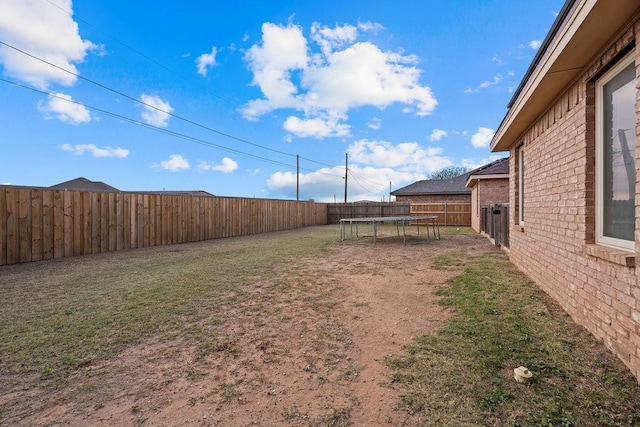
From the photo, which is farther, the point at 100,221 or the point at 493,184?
the point at 493,184

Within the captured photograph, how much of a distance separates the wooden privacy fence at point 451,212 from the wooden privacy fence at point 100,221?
1356 centimetres

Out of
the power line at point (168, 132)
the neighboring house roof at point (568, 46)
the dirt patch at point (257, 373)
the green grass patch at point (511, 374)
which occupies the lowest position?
the dirt patch at point (257, 373)

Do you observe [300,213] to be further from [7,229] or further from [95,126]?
[7,229]

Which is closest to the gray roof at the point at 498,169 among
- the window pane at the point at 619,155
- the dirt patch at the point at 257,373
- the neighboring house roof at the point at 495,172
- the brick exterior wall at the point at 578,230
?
the neighboring house roof at the point at 495,172

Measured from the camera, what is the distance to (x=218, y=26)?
1366 centimetres

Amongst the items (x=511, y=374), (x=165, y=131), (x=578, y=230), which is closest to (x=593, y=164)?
(x=578, y=230)

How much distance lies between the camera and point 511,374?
2104 millimetres

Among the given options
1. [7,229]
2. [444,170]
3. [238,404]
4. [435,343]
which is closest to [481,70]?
[435,343]

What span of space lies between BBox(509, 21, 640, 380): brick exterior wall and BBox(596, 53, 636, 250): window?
8cm

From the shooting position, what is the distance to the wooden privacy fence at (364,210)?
76.7 ft

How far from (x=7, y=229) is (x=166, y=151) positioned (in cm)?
1269

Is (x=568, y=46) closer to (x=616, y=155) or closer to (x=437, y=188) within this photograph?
(x=616, y=155)

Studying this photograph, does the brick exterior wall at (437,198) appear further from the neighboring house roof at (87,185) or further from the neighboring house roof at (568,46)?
the neighboring house roof at (87,185)

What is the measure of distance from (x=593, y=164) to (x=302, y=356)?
323 cm
